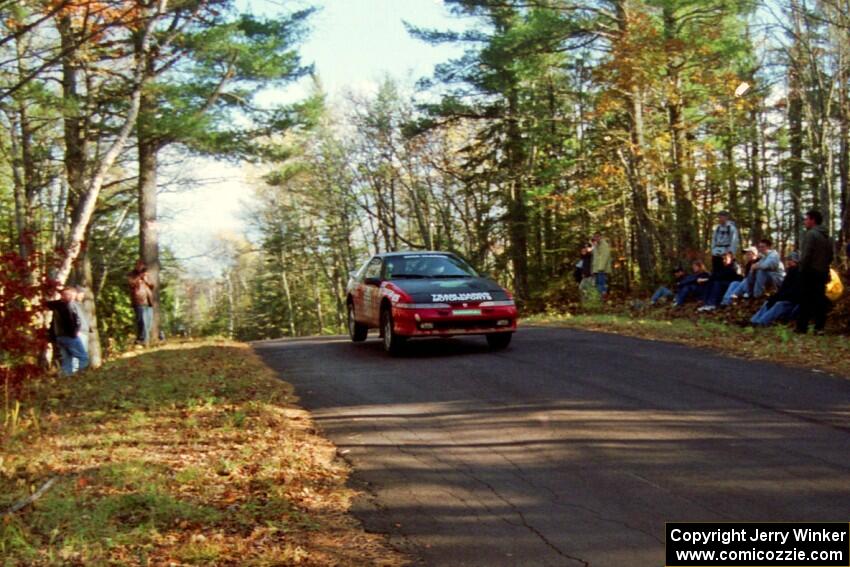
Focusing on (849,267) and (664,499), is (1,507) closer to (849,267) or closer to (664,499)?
(664,499)

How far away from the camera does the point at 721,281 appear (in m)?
17.0

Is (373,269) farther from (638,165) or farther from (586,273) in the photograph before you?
(638,165)

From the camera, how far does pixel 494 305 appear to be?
11.6 m

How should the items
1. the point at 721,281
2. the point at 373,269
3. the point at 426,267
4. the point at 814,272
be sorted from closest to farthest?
1. the point at 814,272
2. the point at 426,267
3. the point at 373,269
4. the point at 721,281

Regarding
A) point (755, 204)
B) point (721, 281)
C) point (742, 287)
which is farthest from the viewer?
point (755, 204)

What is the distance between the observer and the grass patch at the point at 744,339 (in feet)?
33.1

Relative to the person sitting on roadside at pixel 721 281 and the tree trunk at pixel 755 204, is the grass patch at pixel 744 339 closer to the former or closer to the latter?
the person sitting on roadside at pixel 721 281

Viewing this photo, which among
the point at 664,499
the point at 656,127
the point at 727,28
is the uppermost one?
the point at 727,28

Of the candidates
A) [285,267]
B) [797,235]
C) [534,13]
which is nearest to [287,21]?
[534,13]

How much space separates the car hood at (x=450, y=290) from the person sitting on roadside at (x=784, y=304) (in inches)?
209

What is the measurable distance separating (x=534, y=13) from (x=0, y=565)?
20246 mm

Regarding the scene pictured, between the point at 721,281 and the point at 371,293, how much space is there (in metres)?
8.42

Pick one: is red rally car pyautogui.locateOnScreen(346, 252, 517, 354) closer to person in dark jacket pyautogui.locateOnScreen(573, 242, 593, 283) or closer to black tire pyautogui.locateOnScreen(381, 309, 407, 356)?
black tire pyautogui.locateOnScreen(381, 309, 407, 356)

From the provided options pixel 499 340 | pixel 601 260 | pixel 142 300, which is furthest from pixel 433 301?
pixel 601 260
